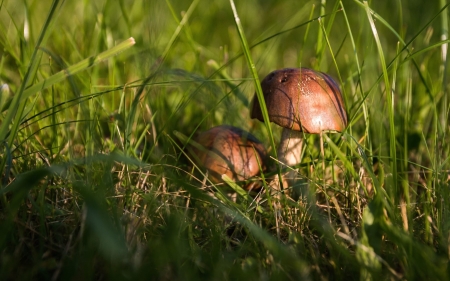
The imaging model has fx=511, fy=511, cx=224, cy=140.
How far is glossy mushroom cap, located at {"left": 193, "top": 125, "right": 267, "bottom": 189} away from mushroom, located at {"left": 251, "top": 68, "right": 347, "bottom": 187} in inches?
11.2

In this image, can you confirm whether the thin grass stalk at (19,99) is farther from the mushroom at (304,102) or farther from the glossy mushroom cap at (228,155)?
the mushroom at (304,102)

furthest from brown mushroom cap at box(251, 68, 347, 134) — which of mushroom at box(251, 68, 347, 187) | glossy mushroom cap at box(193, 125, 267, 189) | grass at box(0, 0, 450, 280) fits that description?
glossy mushroom cap at box(193, 125, 267, 189)

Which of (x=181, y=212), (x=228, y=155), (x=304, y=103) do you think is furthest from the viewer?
(x=228, y=155)

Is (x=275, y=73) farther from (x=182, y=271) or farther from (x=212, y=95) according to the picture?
(x=182, y=271)

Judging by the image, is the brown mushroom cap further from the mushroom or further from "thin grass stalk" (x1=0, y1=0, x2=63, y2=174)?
"thin grass stalk" (x1=0, y1=0, x2=63, y2=174)

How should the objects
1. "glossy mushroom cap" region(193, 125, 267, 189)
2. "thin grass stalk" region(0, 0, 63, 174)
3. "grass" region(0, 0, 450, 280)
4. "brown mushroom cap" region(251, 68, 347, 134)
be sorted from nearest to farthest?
1. "grass" region(0, 0, 450, 280)
2. "thin grass stalk" region(0, 0, 63, 174)
3. "brown mushroom cap" region(251, 68, 347, 134)
4. "glossy mushroom cap" region(193, 125, 267, 189)

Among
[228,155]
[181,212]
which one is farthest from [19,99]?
[228,155]

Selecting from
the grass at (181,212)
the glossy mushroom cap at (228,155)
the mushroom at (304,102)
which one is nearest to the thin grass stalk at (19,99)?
the grass at (181,212)

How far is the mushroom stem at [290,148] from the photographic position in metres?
2.45

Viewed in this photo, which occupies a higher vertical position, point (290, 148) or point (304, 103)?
point (304, 103)

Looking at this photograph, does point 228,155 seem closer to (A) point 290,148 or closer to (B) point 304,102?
(A) point 290,148

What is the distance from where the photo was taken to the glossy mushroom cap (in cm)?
237

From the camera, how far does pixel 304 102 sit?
2.12 meters

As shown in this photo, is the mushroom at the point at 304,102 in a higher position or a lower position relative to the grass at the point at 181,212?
higher
